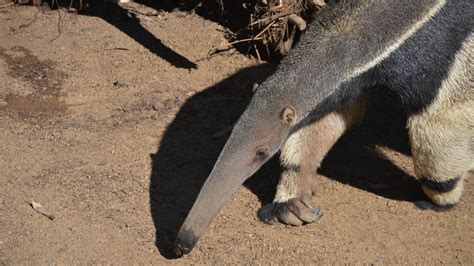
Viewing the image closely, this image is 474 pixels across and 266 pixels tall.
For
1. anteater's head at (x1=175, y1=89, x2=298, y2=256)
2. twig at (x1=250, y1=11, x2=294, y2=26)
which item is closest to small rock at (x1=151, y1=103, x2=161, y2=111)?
twig at (x1=250, y1=11, x2=294, y2=26)

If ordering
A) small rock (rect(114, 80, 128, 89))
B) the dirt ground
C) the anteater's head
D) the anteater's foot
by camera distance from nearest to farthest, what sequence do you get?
1. the anteater's head
2. the dirt ground
3. the anteater's foot
4. small rock (rect(114, 80, 128, 89))

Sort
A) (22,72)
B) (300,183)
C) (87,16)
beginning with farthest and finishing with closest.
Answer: (87,16) → (22,72) → (300,183)

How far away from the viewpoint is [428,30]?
4.94 meters

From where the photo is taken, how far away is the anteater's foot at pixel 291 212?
5.47m

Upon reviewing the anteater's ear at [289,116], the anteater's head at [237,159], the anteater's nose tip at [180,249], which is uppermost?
the anteater's ear at [289,116]

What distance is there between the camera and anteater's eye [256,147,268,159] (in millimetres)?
4758

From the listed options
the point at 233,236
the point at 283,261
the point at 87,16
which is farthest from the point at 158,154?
the point at 87,16

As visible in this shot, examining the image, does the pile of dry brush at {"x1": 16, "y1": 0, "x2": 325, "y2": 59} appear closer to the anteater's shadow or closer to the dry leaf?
the anteater's shadow

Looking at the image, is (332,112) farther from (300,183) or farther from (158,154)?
(158,154)

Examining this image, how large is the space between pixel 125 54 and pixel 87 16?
3.31 feet

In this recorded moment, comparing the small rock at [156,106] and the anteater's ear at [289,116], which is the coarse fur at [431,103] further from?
the small rock at [156,106]

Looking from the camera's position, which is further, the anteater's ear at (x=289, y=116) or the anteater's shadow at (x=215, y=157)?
the anteater's shadow at (x=215, y=157)

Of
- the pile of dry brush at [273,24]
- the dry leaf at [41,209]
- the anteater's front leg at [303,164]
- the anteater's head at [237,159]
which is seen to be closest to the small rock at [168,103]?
the pile of dry brush at [273,24]

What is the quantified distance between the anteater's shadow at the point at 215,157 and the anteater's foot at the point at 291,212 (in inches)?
8.0
